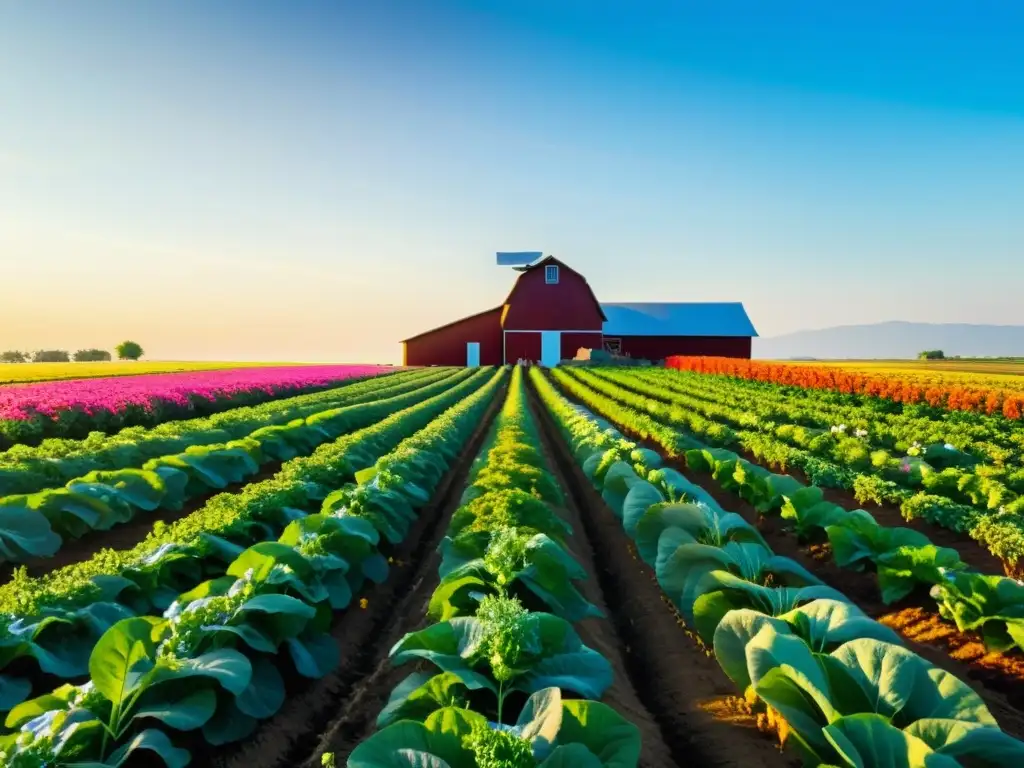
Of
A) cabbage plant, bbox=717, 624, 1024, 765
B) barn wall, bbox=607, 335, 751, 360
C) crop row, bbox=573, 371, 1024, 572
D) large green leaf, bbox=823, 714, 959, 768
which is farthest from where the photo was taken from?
barn wall, bbox=607, 335, 751, 360

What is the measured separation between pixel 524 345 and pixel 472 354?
4.51 metres

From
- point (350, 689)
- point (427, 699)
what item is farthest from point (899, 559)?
point (350, 689)

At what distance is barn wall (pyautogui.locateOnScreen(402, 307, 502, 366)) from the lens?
4978 cm

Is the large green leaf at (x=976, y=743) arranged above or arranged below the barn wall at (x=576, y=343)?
below

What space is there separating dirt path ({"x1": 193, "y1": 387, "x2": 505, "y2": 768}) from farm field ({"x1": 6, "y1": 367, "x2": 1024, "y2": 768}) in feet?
0.08

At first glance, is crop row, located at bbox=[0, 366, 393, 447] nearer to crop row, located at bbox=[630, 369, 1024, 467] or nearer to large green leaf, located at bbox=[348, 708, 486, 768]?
large green leaf, located at bbox=[348, 708, 486, 768]

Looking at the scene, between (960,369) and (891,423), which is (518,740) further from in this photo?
(960,369)

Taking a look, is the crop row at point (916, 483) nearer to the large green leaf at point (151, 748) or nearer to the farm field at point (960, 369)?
the large green leaf at point (151, 748)

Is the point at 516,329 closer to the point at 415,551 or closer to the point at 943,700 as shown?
the point at 415,551

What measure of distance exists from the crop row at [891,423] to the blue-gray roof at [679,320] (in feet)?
94.5

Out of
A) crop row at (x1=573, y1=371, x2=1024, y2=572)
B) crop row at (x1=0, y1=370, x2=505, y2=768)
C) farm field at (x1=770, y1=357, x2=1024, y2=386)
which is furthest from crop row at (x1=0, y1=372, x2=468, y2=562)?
farm field at (x1=770, y1=357, x2=1024, y2=386)

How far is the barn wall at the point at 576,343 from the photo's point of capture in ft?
158

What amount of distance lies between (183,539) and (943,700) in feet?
18.5

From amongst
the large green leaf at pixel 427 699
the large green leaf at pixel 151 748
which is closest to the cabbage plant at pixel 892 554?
the large green leaf at pixel 427 699
